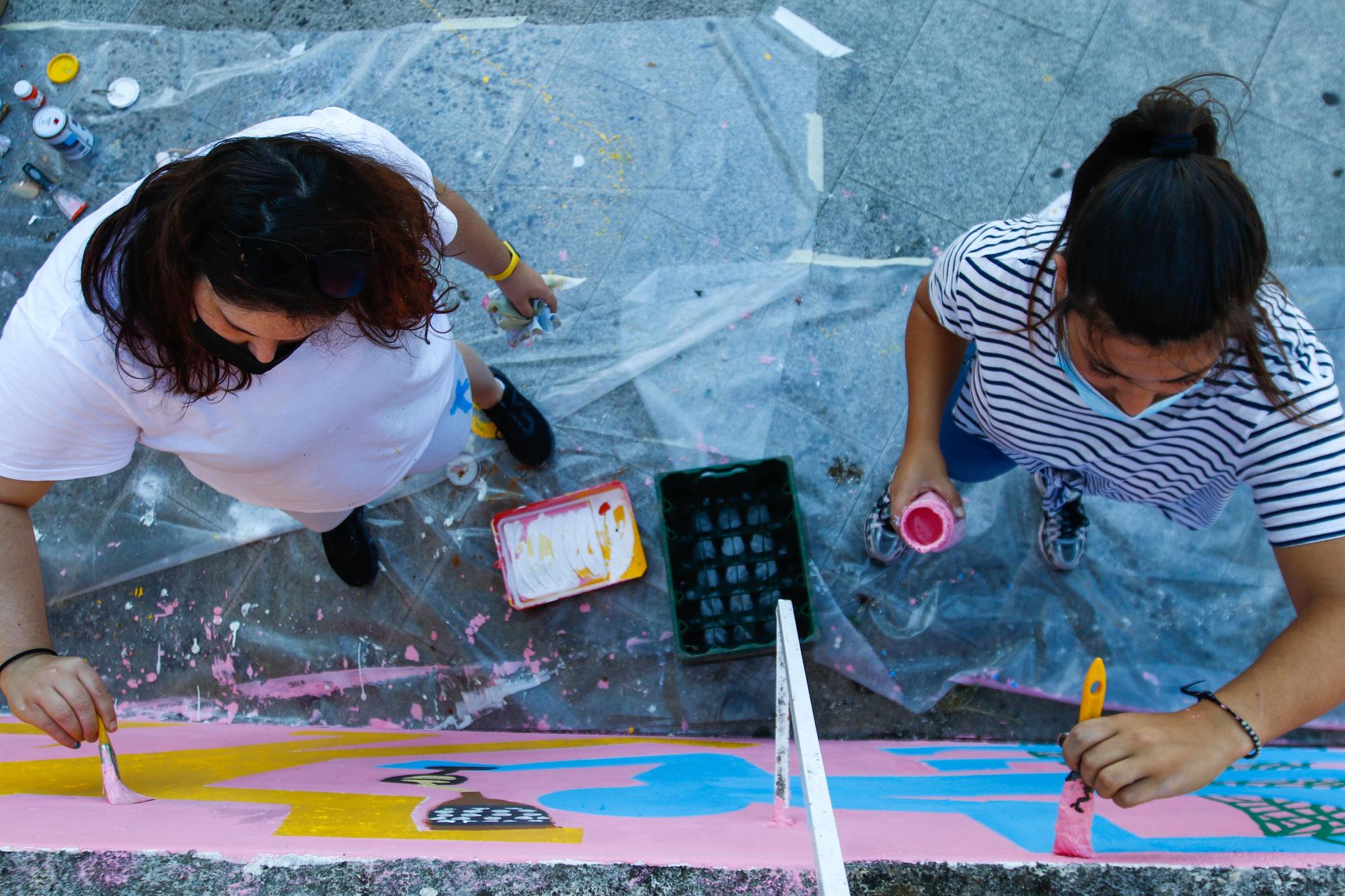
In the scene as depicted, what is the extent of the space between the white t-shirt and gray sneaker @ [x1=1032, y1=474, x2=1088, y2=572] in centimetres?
187

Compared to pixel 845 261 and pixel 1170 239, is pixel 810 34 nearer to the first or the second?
pixel 845 261

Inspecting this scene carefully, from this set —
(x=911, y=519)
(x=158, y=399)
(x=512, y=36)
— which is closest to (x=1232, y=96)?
(x=911, y=519)

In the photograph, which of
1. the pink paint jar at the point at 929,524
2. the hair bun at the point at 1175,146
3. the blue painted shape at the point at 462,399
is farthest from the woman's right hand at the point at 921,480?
the blue painted shape at the point at 462,399

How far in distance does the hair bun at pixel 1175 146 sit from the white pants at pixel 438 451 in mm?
1609

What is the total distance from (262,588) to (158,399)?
152 centimetres

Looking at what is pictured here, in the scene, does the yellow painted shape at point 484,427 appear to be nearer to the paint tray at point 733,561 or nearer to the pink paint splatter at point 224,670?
the paint tray at point 733,561

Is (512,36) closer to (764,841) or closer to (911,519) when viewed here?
(911,519)

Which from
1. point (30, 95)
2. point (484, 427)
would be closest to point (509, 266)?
point (484, 427)

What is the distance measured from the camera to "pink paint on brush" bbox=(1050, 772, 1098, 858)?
122cm

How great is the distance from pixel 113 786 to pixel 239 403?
686 millimetres

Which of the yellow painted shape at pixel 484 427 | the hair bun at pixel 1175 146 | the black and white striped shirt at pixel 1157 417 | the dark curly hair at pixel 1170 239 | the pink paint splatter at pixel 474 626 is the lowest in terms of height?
the pink paint splatter at pixel 474 626

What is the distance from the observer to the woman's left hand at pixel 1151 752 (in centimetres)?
125

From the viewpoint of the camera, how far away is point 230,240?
48.3 inches

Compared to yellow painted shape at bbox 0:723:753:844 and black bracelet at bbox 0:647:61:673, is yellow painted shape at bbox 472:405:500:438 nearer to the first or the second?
yellow painted shape at bbox 0:723:753:844
